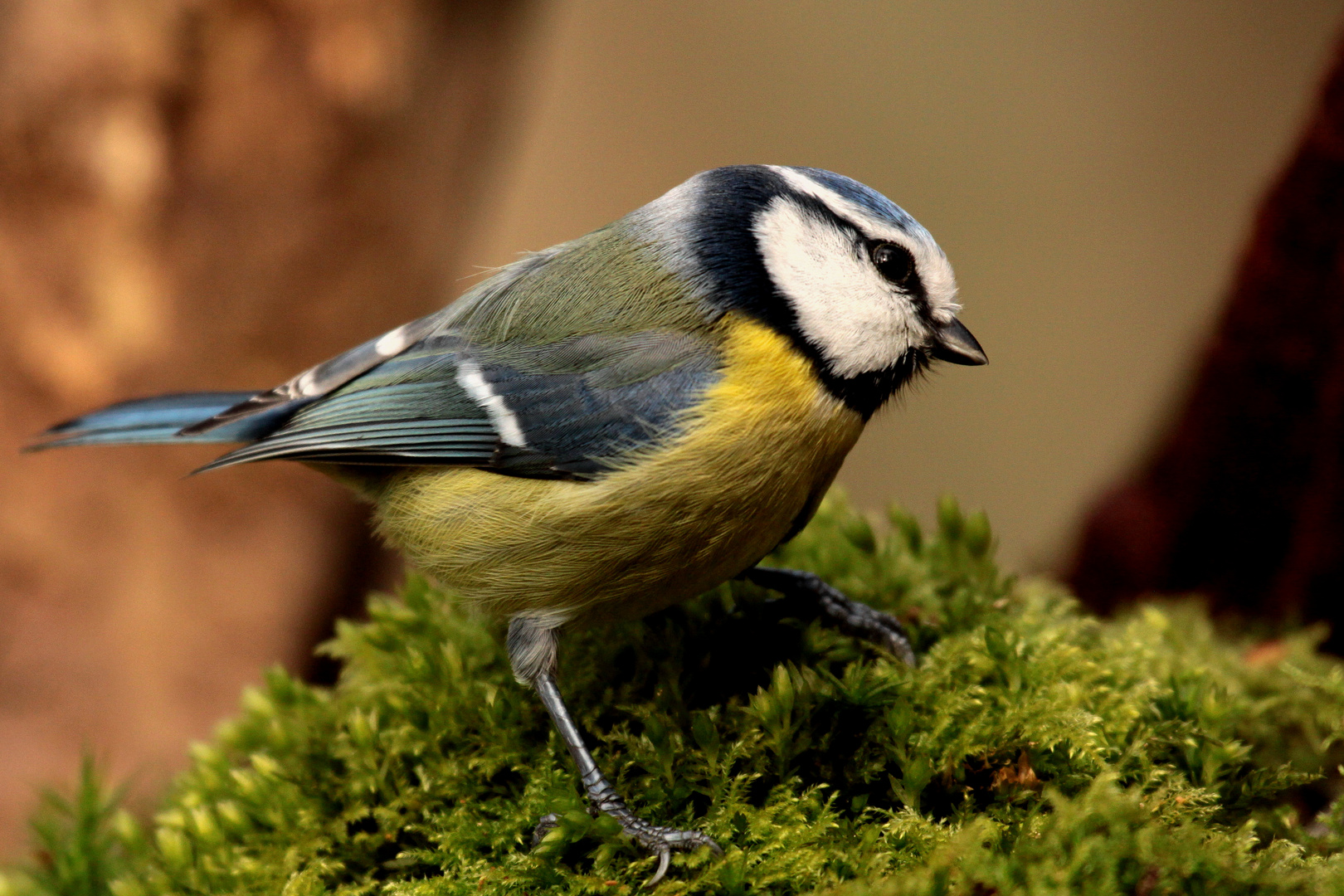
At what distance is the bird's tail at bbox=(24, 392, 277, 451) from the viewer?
1828 mm

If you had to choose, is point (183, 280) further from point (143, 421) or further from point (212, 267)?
point (143, 421)

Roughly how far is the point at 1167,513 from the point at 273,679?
7.01 ft

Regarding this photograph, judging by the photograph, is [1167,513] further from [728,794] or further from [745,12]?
[745,12]

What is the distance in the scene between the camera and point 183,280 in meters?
2.69

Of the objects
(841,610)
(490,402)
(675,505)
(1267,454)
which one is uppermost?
(490,402)

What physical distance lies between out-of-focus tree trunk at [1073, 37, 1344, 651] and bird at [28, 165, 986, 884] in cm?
119

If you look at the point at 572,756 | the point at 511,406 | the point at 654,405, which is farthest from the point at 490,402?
the point at 572,756

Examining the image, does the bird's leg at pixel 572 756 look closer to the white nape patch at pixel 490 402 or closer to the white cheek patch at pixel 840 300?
the white nape patch at pixel 490 402

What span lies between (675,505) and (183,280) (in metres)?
1.89

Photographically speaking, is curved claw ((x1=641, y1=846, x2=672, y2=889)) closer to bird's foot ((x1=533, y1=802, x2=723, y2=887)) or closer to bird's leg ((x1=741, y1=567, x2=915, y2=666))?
bird's foot ((x1=533, y1=802, x2=723, y2=887))

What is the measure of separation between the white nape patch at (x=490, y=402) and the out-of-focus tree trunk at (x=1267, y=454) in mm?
1742

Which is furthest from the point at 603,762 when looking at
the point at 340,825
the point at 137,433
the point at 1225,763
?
the point at 137,433

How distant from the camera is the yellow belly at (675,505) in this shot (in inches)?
54.4

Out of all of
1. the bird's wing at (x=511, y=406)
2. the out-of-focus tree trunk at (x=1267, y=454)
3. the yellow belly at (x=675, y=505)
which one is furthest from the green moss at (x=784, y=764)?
the out-of-focus tree trunk at (x=1267, y=454)
